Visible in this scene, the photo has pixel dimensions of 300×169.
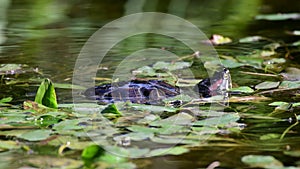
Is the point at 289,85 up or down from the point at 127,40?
down

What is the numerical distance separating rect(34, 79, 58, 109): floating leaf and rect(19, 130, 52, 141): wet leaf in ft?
0.60

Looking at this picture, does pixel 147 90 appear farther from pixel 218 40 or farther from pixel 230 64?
pixel 218 40

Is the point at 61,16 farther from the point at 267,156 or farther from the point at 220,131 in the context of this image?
the point at 267,156

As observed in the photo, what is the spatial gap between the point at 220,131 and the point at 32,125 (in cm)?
40

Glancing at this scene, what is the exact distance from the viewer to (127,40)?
8.27ft

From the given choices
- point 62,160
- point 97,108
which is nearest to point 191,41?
point 97,108

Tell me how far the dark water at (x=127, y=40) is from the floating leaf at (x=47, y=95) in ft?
0.45

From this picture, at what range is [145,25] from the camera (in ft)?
9.48

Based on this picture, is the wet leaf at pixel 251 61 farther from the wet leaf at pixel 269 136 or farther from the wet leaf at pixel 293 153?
the wet leaf at pixel 293 153

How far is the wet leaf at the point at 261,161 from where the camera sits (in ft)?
3.72

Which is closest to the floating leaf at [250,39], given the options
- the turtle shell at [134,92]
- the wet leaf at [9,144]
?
the turtle shell at [134,92]

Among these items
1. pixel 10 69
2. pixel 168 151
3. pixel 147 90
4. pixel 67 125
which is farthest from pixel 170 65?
pixel 168 151

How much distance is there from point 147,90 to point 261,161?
1.81 feet

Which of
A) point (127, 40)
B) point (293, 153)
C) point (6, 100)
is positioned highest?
point (127, 40)
